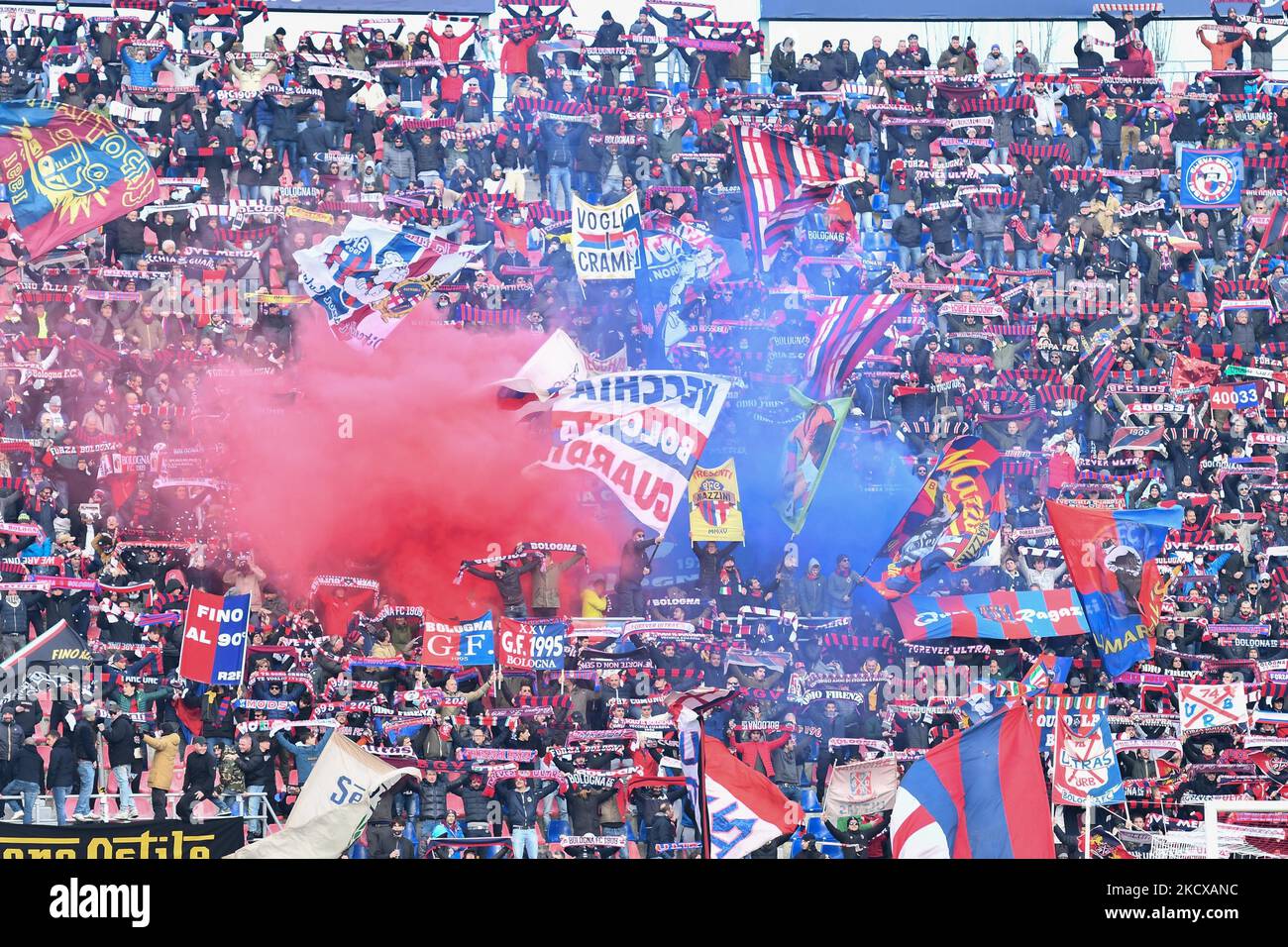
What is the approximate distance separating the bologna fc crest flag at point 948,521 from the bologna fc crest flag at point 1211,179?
627cm

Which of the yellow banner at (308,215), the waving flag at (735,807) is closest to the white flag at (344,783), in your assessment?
the waving flag at (735,807)

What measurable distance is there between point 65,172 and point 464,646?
785 cm

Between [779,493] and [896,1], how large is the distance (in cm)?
1016

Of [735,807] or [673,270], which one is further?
[673,270]

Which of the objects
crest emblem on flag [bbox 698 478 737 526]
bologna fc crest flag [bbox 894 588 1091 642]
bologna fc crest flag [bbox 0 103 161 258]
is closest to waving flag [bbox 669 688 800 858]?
bologna fc crest flag [bbox 894 588 1091 642]

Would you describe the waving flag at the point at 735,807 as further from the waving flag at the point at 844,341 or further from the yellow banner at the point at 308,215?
the yellow banner at the point at 308,215

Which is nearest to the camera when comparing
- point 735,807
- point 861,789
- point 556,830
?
point 735,807

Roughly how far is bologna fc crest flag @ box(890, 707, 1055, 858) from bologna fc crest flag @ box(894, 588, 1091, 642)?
3541mm

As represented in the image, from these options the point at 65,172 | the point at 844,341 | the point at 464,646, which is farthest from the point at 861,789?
the point at 65,172

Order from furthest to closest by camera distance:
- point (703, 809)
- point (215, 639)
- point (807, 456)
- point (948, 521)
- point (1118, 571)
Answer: point (807, 456) → point (948, 521) → point (1118, 571) → point (215, 639) → point (703, 809)

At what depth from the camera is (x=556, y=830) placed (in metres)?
20.0

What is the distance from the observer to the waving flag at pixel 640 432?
22.6 metres

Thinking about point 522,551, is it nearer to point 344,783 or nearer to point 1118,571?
point 344,783

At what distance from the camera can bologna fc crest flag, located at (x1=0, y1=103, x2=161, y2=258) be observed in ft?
80.8
